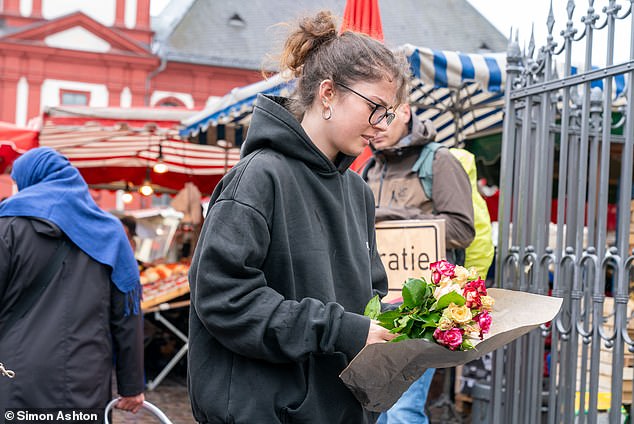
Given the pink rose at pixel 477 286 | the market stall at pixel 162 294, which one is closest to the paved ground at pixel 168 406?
the market stall at pixel 162 294

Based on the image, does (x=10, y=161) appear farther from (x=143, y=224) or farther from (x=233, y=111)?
(x=143, y=224)

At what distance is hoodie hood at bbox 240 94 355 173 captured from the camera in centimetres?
229

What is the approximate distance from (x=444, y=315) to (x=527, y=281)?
2.47 metres

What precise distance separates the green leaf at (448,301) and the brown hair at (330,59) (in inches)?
24.6

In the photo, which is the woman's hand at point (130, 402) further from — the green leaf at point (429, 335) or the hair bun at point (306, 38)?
the green leaf at point (429, 335)

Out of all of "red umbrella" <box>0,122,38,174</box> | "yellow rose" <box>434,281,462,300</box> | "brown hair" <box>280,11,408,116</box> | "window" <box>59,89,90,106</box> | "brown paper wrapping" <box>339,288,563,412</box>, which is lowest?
"brown paper wrapping" <box>339,288,563,412</box>

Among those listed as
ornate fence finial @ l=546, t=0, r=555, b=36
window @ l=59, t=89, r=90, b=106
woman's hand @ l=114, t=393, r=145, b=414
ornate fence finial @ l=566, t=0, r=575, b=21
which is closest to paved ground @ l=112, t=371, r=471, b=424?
woman's hand @ l=114, t=393, r=145, b=414

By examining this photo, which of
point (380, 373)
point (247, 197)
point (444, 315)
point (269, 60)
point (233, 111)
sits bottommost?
point (380, 373)

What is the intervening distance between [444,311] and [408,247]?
2191mm

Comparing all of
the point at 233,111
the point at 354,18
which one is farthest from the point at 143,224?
the point at 354,18

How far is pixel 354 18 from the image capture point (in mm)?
5441

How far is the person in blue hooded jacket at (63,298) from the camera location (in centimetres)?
368

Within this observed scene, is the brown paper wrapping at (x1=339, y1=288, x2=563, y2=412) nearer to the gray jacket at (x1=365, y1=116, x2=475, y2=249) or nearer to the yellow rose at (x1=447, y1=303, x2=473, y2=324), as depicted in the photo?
the yellow rose at (x1=447, y1=303, x2=473, y2=324)

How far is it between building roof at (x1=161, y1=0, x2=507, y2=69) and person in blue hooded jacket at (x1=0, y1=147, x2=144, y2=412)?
2684cm
